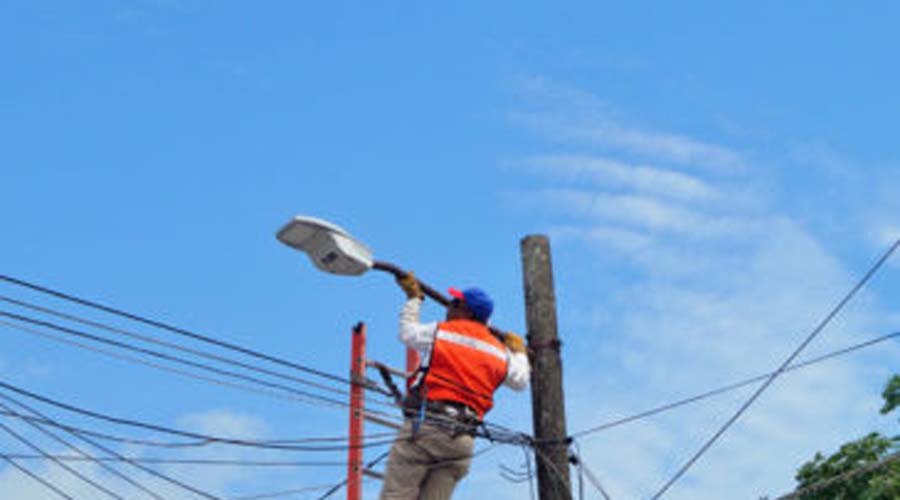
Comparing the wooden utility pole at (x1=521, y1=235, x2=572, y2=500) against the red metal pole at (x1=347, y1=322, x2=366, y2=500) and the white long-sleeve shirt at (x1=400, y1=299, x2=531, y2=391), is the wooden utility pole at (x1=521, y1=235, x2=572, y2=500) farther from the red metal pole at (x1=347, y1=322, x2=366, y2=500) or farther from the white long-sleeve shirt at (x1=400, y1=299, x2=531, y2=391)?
the red metal pole at (x1=347, y1=322, x2=366, y2=500)

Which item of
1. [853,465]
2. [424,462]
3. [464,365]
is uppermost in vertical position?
[853,465]

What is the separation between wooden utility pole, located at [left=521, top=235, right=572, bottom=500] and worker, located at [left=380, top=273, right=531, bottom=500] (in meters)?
0.67

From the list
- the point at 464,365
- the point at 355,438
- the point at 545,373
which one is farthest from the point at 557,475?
the point at 355,438

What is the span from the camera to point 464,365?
9.31 metres

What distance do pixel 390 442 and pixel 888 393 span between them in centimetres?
1497

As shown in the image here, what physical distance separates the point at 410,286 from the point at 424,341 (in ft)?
2.23

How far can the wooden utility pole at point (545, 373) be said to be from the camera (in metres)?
9.92

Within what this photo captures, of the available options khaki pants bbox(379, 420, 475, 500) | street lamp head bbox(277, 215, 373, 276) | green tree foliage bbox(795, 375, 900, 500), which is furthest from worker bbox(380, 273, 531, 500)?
green tree foliage bbox(795, 375, 900, 500)

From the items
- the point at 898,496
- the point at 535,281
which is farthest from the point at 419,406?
the point at 898,496

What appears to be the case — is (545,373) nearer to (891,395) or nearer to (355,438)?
(355,438)

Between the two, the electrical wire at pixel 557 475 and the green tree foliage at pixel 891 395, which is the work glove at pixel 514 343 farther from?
the green tree foliage at pixel 891 395

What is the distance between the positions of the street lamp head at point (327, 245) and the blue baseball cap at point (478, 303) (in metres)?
0.76

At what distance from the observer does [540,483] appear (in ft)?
32.7

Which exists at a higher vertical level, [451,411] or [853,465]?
[853,465]
